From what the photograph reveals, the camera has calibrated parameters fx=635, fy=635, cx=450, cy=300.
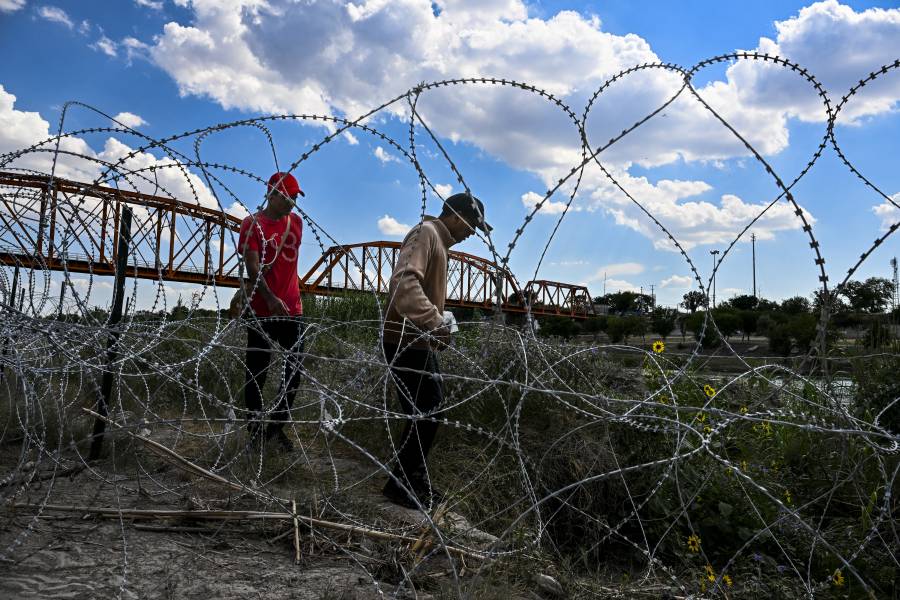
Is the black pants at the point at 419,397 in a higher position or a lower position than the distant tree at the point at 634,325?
lower

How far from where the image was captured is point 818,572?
313cm

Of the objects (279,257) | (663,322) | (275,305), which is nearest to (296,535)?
(275,305)

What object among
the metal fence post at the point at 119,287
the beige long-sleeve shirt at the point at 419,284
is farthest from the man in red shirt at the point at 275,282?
the beige long-sleeve shirt at the point at 419,284

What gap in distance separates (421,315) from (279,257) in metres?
1.25

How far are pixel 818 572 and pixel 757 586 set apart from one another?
524 mm

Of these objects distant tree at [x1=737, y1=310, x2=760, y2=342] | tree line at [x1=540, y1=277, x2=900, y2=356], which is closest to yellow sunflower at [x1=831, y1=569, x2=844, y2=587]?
tree line at [x1=540, y1=277, x2=900, y2=356]

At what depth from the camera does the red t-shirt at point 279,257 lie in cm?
387

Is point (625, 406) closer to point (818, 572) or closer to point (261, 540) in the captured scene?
point (818, 572)

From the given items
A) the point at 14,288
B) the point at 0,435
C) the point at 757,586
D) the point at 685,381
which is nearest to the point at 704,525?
the point at 757,586

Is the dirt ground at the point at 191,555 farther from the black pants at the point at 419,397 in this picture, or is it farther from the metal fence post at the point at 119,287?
the metal fence post at the point at 119,287

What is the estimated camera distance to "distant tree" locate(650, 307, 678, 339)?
60119 millimetres

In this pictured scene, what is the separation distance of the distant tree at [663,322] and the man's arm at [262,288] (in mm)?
59301

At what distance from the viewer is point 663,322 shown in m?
60.7

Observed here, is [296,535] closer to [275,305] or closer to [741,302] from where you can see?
[275,305]
